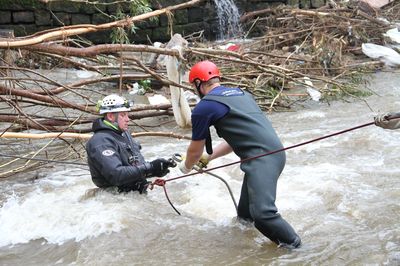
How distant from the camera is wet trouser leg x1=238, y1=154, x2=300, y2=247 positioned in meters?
3.78

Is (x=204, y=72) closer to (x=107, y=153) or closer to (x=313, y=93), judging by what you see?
(x=107, y=153)

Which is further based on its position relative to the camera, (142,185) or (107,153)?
(142,185)

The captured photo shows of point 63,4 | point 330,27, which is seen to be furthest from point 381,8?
point 63,4

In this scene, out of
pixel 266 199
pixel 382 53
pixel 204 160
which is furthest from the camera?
pixel 382 53

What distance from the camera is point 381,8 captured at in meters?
15.6

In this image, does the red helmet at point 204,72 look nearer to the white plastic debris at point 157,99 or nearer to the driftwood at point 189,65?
the driftwood at point 189,65

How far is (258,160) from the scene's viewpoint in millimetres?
3898

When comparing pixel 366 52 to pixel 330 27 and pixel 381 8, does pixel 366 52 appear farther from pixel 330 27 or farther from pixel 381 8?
pixel 381 8

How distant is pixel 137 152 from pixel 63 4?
9765 mm

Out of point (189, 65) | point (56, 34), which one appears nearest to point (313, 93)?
point (189, 65)

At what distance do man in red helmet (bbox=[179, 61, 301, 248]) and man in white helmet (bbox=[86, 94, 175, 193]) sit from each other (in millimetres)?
595

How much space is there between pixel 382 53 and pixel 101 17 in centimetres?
679

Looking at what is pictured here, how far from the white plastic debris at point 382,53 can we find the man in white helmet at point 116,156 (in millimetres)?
8441

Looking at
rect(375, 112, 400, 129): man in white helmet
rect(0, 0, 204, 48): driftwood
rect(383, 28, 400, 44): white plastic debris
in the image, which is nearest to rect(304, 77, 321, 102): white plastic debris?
rect(0, 0, 204, 48): driftwood
